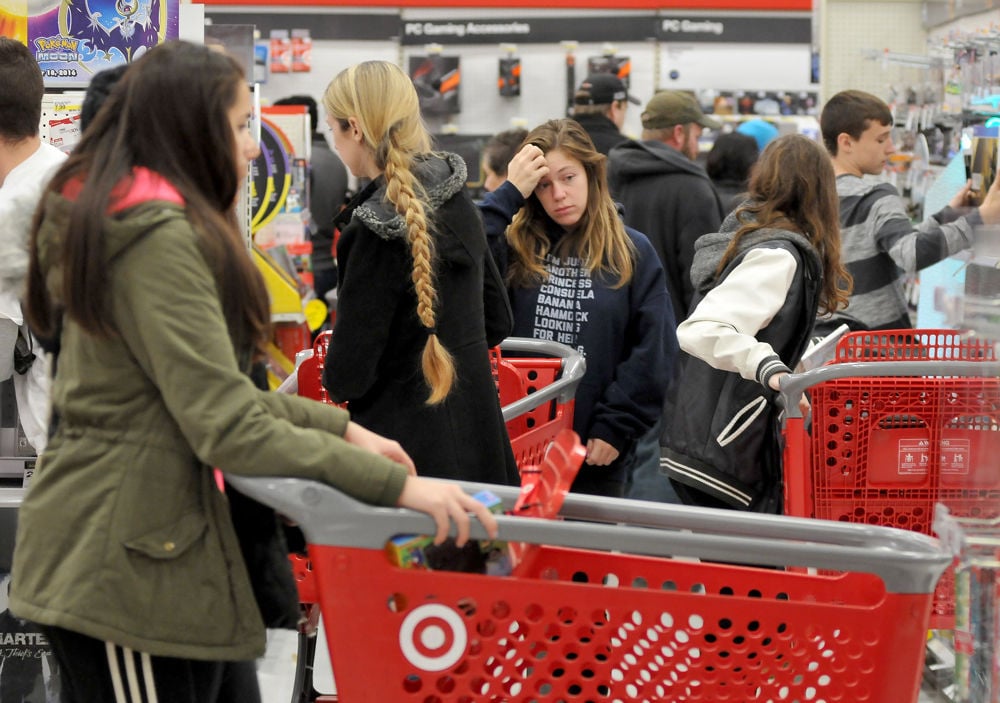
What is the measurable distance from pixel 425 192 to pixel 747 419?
104 centimetres

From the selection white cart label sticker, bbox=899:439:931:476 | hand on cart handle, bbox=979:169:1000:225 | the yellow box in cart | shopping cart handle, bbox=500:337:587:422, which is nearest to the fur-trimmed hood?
shopping cart handle, bbox=500:337:587:422

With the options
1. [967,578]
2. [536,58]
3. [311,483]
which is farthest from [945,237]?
[536,58]

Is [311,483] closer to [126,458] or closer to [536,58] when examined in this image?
[126,458]

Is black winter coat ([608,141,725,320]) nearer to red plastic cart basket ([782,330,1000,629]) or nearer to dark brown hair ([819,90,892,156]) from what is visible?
dark brown hair ([819,90,892,156])

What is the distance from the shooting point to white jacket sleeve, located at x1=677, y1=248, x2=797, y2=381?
114 inches

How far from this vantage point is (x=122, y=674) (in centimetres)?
169

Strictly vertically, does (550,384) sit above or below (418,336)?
below

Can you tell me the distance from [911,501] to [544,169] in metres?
1.20

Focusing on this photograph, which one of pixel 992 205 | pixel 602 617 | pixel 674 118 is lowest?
pixel 602 617

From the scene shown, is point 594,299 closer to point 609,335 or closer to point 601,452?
point 609,335

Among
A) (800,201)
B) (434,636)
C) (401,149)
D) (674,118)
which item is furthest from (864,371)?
(674,118)

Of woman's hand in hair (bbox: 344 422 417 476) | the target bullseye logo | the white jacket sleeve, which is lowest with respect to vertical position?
the target bullseye logo

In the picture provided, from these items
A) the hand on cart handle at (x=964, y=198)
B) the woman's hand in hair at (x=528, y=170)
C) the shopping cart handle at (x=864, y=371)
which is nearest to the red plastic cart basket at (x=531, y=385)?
the woman's hand in hair at (x=528, y=170)

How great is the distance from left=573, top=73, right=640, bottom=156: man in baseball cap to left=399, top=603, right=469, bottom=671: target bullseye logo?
4.00 meters
